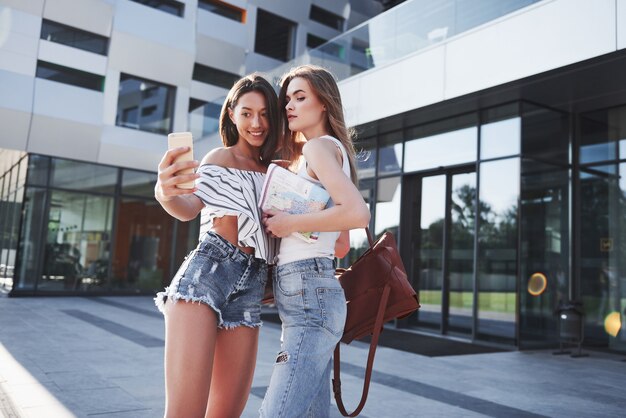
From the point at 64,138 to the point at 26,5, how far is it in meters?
3.54

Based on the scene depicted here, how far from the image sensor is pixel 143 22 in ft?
50.1

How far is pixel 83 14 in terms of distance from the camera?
14539 millimetres

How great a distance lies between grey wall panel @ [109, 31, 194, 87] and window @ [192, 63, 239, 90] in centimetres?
82

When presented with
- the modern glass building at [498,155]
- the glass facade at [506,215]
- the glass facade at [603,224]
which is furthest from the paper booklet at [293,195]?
the glass facade at [603,224]

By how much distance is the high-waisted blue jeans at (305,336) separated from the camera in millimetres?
1645

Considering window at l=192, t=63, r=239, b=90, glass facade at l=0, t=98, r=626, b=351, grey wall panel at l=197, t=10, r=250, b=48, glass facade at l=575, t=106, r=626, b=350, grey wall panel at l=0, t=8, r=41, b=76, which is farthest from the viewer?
window at l=192, t=63, r=239, b=90

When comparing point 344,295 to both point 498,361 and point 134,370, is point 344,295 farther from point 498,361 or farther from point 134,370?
point 498,361

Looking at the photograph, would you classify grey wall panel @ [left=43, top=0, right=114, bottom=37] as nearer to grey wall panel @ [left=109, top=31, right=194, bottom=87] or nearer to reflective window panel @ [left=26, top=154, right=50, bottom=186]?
grey wall panel @ [left=109, top=31, right=194, bottom=87]

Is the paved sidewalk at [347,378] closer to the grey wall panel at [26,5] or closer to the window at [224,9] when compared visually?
the grey wall panel at [26,5]

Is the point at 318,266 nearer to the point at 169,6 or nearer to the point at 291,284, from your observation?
the point at 291,284

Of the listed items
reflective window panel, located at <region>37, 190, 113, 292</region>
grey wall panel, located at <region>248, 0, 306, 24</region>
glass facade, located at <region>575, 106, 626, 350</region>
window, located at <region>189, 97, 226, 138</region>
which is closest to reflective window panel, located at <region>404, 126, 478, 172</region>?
glass facade, located at <region>575, 106, 626, 350</region>

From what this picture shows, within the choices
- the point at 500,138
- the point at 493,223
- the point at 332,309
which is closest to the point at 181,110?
the point at 500,138

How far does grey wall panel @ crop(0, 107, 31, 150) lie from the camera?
13.5m

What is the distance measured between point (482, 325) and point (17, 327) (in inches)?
288
